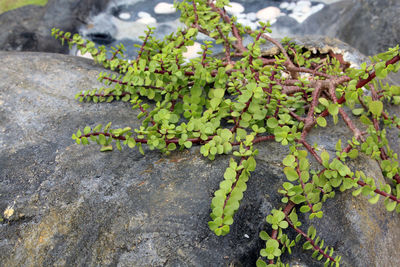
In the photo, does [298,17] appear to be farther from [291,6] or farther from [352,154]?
[352,154]

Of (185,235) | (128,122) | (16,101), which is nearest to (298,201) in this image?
(185,235)

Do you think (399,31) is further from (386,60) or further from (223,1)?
(386,60)

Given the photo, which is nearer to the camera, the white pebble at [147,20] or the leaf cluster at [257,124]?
the leaf cluster at [257,124]

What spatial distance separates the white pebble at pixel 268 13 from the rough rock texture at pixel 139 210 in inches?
135

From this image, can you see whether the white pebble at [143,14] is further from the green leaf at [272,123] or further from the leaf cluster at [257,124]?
the green leaf at [272,123]

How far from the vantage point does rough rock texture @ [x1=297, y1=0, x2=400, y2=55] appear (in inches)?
126

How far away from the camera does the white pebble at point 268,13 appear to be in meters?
4.73

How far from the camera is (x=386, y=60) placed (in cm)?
127

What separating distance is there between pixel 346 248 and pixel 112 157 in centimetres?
92

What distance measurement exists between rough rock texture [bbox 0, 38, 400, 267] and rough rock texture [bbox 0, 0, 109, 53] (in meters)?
2.64

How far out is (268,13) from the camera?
480cm

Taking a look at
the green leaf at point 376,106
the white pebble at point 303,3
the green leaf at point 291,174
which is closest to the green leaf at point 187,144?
the green leaf at point 291,174

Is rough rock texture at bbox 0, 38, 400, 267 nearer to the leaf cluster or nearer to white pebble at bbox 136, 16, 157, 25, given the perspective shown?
the leaf cluster

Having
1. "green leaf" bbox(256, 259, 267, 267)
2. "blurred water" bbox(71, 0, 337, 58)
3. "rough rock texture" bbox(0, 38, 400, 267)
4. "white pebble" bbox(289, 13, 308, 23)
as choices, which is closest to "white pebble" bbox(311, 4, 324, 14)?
"blurred water" bbox(71, 0, 337, 58)
